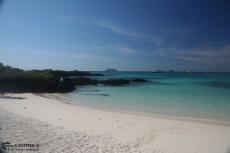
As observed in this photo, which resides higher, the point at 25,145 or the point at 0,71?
the point at 0,71

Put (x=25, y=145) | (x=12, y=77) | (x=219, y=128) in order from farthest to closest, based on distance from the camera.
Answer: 1. (x=12, y=77)
2. (x=219, y=128)
3. (x=25, y=145)

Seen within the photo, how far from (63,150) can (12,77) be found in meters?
15.5

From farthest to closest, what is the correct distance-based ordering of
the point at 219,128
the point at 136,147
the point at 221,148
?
1. the point at 219,128
2. the point at 221,148
3. the point at 136,147

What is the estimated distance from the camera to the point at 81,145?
4293mm

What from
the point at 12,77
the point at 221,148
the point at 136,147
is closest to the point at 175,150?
the point at 136,147

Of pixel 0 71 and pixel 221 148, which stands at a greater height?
pixel 0 71

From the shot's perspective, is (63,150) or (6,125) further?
(6,125)

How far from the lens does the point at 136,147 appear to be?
4.62 metres

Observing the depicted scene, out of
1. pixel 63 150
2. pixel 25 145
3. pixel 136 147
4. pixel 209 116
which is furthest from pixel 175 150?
pixel 209 116

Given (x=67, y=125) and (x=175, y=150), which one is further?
(x=67, y=125)

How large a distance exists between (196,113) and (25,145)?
707 centimetres

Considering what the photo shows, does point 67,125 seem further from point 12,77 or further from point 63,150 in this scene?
point 12,77

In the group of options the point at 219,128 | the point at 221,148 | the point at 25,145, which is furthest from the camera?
Answer: the point at 219,128

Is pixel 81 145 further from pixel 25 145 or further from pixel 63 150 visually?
pixel 25 145
